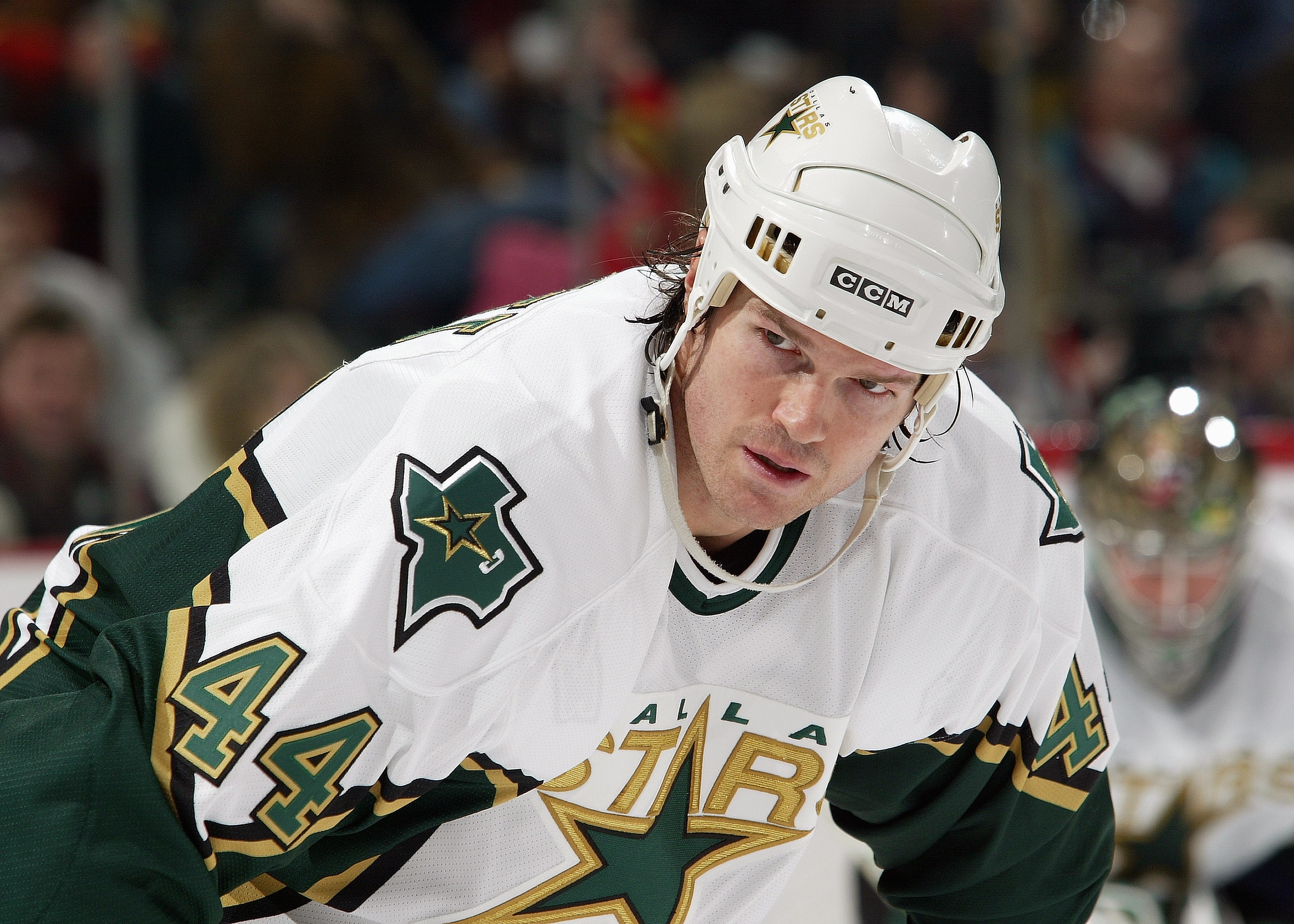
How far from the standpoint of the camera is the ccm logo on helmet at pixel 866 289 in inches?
49.8

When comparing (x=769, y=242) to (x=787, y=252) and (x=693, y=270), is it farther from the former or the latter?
(x=693, y=270)

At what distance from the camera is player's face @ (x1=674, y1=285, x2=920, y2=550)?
1.30m

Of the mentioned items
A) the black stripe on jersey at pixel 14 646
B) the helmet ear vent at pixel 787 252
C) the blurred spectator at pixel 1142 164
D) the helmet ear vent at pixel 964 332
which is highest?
the helmet ear vent at pixel 787 252

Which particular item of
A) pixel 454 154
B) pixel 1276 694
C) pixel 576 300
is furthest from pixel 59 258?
pixel 1276 694

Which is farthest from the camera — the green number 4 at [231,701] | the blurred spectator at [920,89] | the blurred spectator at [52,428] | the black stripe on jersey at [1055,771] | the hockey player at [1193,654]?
the blurred spectator at [920,89]

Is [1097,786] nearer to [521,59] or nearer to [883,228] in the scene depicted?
[883,228]

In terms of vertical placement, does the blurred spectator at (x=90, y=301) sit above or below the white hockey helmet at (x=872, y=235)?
below

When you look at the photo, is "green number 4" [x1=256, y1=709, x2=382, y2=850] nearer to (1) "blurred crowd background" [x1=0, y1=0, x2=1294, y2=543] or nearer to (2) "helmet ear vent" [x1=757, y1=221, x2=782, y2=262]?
(2) "helmet ear vent" [x1=757, y1=221, x2=782, y2=262]

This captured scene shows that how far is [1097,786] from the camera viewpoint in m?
1.72

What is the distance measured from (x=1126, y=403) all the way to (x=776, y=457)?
181cm

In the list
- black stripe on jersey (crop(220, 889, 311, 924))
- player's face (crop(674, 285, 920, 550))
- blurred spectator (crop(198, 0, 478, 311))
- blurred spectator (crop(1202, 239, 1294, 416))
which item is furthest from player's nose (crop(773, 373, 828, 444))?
blurred spectator (crop(1202, 239, 1294, 416))

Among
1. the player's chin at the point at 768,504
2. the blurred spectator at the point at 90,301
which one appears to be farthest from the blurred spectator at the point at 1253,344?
the player's chin at the point at 768,504

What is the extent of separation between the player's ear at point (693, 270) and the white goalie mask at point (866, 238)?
45 millimetres

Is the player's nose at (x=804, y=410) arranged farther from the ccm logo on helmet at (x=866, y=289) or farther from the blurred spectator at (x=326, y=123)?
the blurred spectator at (x=326, y=123)
